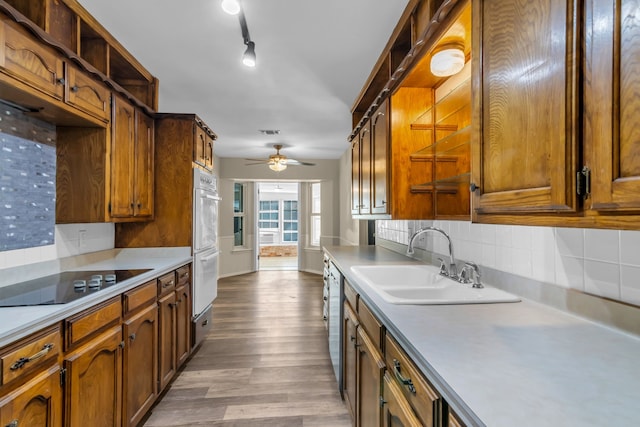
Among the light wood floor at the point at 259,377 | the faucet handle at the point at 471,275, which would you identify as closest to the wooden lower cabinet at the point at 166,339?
the light wood floor at the point at 259,377

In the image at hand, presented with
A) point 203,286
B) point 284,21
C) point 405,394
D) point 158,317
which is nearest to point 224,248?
point 203,286

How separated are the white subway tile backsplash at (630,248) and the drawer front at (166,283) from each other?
7.86 feet

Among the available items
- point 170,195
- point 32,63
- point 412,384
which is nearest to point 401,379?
point 412,384

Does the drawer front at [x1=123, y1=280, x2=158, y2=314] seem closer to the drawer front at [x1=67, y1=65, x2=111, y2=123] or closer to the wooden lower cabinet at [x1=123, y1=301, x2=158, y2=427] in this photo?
the wooden lower cabinet at [x1=123, y1=301, x2=158, y2=427]

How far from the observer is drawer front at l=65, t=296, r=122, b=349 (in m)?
1.30

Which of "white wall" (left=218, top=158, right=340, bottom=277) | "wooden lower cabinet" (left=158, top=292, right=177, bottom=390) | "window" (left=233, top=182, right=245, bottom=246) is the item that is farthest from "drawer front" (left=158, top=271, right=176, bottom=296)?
"window" (left=233, top=182, right=245, bottom=246)

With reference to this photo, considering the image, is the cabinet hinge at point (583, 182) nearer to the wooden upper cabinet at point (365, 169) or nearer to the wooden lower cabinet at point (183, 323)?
the wooden upper cabinet at point (365, 169)

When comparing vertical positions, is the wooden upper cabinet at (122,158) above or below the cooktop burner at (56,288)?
above

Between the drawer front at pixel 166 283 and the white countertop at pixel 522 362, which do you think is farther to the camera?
the drawer front at pixel 166 283

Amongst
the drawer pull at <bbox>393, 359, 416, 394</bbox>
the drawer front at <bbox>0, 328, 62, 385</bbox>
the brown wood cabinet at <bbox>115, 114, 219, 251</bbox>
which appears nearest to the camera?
the drawer pull at <bbox>393, 359, 416, 394</bbox>

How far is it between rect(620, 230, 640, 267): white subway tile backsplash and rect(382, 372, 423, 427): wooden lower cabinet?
2.59 feet

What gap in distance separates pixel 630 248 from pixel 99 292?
2.10 m

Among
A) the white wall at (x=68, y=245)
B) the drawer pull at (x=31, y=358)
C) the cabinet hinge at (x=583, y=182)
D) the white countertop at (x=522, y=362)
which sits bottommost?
the drawer pull at (x=31, y=358)

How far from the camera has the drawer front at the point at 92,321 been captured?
1.30 m
